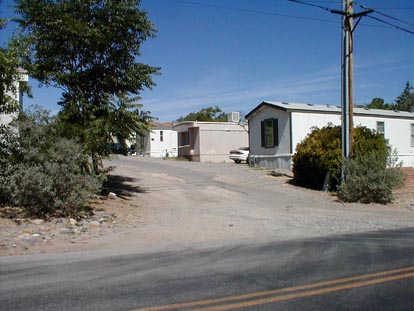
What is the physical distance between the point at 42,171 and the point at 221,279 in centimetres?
710

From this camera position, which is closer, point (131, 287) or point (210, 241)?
point (131, 287)

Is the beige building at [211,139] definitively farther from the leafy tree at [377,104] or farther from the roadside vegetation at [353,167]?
the leafy tree at [377,104]

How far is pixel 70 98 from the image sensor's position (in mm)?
14383

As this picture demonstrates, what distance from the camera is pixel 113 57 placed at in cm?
1475

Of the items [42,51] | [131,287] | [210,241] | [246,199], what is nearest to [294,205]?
[246,199]

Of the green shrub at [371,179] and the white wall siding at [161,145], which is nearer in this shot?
the green shrub at [371,179]

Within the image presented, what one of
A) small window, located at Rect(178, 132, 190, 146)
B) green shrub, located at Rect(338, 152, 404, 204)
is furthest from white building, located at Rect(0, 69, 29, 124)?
small window, located at Rect(178, 132, 190, 146)

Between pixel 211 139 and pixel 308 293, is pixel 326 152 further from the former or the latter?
pixel 211 139

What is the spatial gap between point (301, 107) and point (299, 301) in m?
22.1

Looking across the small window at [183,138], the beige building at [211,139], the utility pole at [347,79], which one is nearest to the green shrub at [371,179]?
the utility pole at [347,79]

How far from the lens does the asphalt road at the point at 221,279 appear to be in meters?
5.36

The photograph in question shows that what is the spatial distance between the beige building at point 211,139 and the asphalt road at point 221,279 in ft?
85.0

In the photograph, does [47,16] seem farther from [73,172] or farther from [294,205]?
[294,205]

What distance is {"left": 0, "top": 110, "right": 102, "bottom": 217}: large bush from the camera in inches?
450
